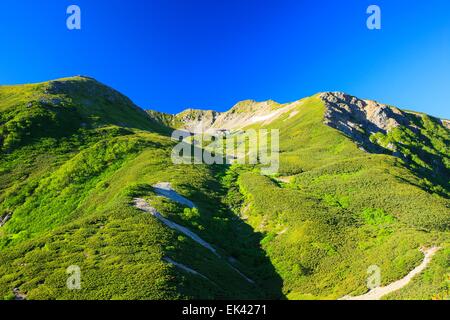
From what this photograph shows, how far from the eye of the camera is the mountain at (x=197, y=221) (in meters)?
27.6

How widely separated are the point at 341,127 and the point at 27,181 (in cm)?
9508

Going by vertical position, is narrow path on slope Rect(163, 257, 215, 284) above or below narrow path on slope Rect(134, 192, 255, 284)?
below

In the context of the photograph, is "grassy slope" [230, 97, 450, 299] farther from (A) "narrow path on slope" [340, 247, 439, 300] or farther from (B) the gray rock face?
(B) the gray rock face

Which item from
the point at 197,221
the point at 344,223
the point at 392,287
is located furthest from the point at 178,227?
the point at 392,287

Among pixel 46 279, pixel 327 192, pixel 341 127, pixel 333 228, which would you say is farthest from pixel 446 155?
pixel 46 279

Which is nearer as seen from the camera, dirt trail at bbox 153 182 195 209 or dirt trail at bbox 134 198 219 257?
dirt trail at bbox 134 198 219 257

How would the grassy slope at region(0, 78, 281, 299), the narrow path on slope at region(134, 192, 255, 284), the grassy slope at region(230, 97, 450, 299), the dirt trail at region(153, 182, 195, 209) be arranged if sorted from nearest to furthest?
the grassy slope at region(0, 78, 281, 299), the grassy slope at region(230, 97, 450, 299), the narrow path on slope at region(134, 192, 255, 284), the dirt trail at region(153, 182, 195, 209)

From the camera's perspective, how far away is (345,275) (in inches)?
1320

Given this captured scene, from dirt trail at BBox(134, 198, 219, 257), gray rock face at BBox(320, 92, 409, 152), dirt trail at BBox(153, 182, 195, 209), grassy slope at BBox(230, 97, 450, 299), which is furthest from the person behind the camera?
gray rock face at BBox(320, 92, 409, 152)

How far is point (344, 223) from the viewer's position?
141 feet

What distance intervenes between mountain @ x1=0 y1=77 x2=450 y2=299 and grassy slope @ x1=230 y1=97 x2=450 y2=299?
0.18 m

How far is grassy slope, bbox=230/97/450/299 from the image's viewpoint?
108 ft

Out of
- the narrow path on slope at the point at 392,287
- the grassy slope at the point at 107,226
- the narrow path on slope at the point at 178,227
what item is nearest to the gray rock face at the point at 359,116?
the grassy slope at the point at 107,226

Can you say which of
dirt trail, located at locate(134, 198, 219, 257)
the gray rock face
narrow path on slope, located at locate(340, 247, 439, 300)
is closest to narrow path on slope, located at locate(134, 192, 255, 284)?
dirt trail, located at locate(134, 198, 219, 257)
